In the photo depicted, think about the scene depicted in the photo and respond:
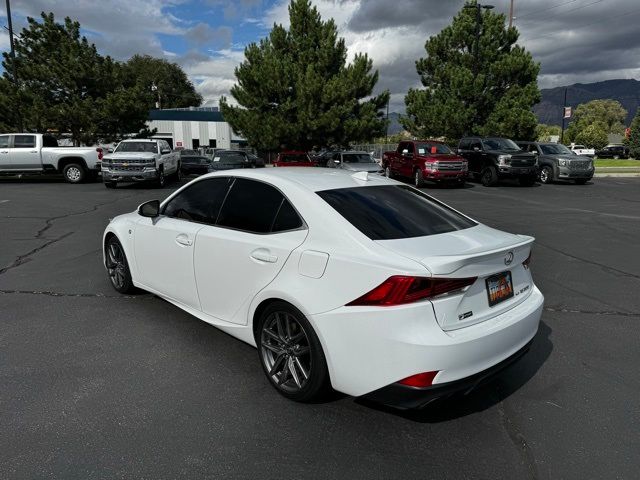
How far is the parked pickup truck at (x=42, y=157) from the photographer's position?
19.4 metres

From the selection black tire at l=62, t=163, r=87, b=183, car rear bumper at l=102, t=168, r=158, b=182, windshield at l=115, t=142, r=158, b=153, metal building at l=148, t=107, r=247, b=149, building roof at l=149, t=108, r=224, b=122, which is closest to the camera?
car rear bumper at l=102, t=168, r=158, b=182

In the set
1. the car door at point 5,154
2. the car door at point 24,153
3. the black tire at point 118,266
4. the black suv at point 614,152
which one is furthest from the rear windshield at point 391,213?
the black suv at point 614,152

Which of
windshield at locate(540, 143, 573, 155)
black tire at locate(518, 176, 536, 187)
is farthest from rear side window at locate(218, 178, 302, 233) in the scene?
windshield at locate(540, 143, 573, 155)

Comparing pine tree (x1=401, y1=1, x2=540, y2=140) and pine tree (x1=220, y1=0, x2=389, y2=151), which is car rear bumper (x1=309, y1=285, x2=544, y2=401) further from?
pine tree (x1=401, y1=1, x2=540, y2=140)

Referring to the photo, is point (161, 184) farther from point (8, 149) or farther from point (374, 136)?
point (374, 136)

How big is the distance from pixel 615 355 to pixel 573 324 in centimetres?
68

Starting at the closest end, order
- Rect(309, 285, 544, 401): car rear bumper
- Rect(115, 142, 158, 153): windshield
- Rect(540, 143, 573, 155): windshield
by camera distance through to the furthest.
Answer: Rect(309, 285, 544, 401): car rear bumper → Rect(115, 142, 158, 153): windshield → Rect(540, 143, 573, 155): windshield

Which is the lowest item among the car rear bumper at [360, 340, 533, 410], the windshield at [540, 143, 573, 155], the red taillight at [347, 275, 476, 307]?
the car rear bumper at [360, 340, 533, 410]

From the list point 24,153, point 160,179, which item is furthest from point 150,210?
point 24,153

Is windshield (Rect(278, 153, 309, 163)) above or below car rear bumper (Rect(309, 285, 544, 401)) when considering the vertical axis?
above

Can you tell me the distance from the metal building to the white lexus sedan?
203 feet

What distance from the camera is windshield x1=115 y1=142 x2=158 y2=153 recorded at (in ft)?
61.9

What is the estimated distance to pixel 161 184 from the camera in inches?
763

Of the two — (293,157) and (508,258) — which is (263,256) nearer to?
(508,258)
